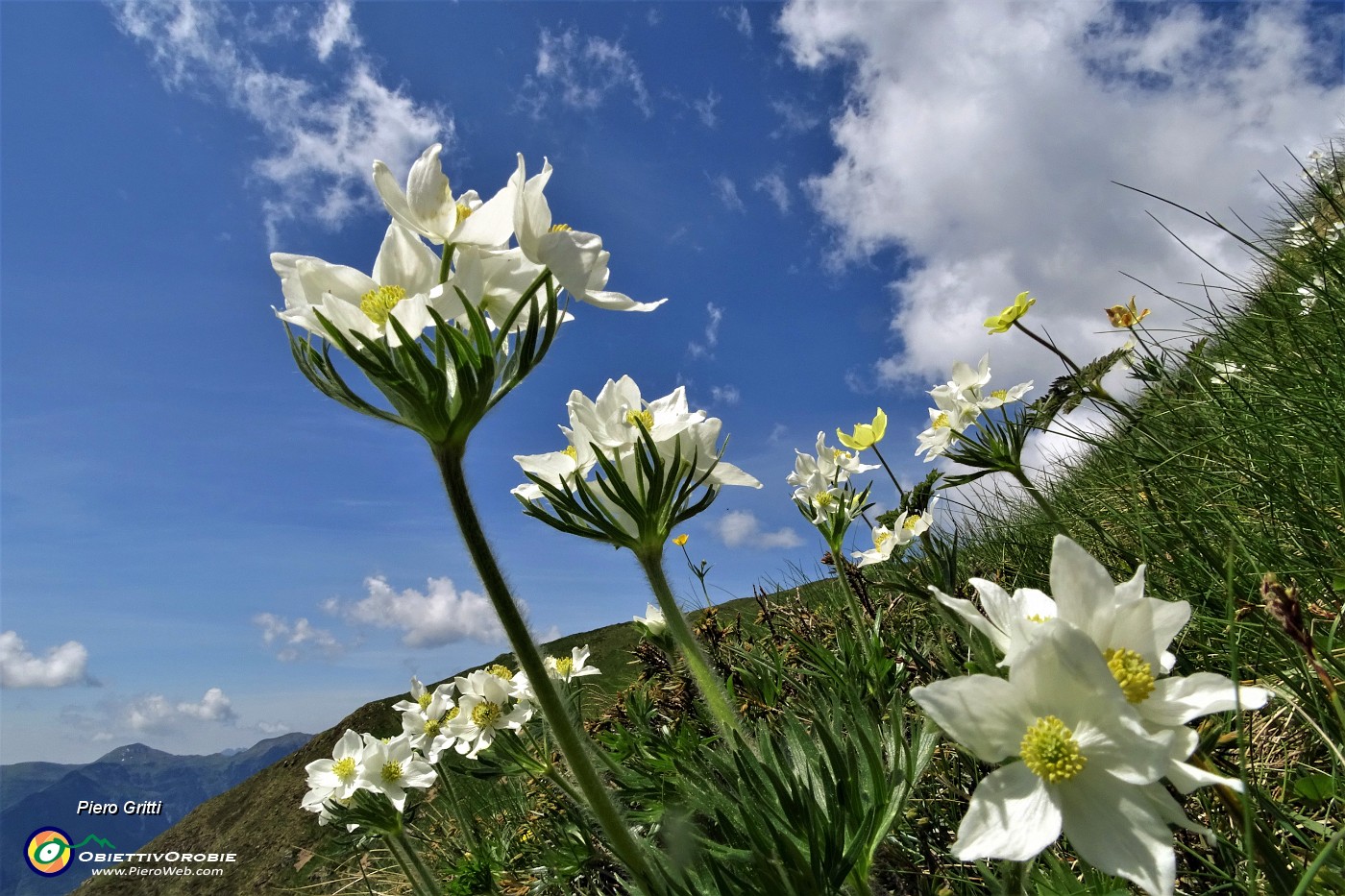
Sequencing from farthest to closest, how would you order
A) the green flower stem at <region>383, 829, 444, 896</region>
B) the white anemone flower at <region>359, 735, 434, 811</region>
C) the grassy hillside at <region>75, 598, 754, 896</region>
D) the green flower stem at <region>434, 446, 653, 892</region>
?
the grassy hillside at <region>75, 598, 754, 896</region>, the white anemone flower at <region>359, 735, 434, 811</region>, the green flower stem at <region>383, 829, 444, 896</region>, the green flower stem at <region>434, 446, 653, 892</region>

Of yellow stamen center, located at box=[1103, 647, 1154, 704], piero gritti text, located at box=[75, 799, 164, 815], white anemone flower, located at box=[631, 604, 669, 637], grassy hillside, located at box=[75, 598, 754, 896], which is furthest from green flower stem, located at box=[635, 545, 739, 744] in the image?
piero gritti text, located at box=[75, 799, 164, 815]

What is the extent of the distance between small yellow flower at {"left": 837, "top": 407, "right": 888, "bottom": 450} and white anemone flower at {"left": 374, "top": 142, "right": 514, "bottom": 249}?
2903mm

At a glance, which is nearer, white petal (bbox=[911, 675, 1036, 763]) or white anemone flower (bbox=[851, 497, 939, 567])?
white petal (bbox=[911, 675, 1036, 763])

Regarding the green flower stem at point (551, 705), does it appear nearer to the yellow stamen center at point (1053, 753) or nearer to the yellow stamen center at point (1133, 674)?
the yellow stamen center at point (1053, 753)

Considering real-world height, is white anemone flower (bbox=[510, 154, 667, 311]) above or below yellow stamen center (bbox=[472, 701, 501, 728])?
above

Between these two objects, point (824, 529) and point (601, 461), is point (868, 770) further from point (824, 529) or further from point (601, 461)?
point (824, 529)

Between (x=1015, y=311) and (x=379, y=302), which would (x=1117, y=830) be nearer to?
(x=379, y=302)

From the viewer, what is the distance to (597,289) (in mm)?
1652

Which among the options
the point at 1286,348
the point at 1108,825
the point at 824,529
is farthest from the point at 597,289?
the point at 1286,348

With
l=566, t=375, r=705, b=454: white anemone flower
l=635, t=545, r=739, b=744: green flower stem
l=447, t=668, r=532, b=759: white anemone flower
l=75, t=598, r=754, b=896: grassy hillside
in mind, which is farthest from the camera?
l=75, t=598, r=754, b=896: grassy hillside

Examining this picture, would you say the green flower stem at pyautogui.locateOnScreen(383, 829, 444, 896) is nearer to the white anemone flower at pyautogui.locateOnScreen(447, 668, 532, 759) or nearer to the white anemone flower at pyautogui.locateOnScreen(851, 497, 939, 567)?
the white anemone flower at pyautogui.locateOnScreen(447, 668, 532, 759)

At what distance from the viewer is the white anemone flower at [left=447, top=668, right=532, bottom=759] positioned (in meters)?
3.57

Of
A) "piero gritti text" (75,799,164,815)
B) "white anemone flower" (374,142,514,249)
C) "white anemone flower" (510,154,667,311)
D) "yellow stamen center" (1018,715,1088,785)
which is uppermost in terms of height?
"piero gritti text" (75,799,164,815)

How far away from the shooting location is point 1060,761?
971 millimetres
